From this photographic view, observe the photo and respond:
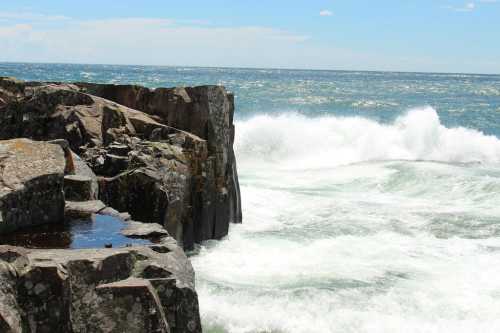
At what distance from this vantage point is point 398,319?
367 inches

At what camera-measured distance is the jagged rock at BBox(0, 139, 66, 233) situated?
6.38m

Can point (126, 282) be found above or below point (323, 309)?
above

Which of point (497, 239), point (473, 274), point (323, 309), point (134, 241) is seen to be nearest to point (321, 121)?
point (497, 239)

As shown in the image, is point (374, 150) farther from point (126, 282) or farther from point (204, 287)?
point (126, 282)

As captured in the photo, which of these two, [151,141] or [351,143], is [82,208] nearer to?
[151,141]

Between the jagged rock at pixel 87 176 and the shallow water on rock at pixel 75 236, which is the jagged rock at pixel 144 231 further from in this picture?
the jagged rock at pixel 87 176

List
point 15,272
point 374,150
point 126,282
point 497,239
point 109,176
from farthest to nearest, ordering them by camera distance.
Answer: point 374,150 < point 497,239 < point 109,176 < point 126,282 < point 15,272

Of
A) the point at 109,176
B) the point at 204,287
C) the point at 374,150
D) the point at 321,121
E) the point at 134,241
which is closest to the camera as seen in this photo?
the point at 134,241

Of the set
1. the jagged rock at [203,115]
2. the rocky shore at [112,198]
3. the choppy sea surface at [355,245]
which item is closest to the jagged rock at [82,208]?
the rocky shore at [112,198]

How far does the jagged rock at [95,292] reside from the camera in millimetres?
5012

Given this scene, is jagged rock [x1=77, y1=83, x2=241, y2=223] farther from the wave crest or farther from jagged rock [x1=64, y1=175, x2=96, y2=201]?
the wave crest

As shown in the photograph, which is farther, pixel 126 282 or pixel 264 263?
pixel 264 263

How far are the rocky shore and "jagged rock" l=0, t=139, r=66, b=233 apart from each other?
0.01m

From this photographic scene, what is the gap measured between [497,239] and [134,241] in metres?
10.4
